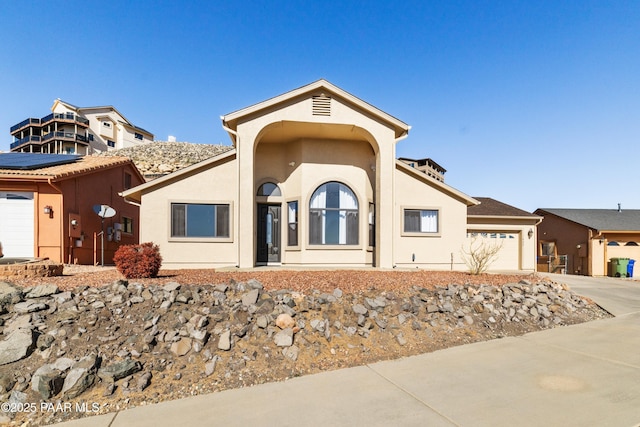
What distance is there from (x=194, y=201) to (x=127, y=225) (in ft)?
36.7

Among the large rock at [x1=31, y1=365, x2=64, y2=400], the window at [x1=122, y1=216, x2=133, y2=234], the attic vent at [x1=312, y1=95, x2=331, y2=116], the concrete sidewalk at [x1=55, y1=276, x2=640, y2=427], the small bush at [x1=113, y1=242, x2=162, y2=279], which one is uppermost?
the attic vent at [x1=312, y1=95, x2=331, y2=116]

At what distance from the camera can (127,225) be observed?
20125mm

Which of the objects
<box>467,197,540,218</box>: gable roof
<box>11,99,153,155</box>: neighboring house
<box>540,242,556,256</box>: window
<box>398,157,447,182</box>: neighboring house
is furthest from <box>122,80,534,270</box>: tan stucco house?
<box>11,99,153,155</box>: neighboring house

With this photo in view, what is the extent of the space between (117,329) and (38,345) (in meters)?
0.99

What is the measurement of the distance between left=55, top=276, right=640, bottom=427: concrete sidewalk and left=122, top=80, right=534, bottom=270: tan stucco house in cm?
692

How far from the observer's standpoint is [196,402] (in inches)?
159

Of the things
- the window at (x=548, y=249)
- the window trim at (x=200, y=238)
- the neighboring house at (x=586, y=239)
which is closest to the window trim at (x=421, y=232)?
the window trim at (x=200, y=238)

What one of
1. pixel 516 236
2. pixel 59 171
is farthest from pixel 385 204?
pixel 59 171

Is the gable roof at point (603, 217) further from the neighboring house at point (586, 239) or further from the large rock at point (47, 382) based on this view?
the large rock at point (47, 382)

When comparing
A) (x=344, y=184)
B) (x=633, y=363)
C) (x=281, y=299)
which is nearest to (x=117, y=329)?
(x=281, y=299)

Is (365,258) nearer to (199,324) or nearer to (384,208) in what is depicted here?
(384,208)

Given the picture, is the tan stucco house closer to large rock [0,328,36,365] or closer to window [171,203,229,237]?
window [171,203,229,237]

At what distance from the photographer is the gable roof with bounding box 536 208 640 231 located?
1917 centimetres

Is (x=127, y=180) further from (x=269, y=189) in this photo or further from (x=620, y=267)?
(x=620, y=267)
